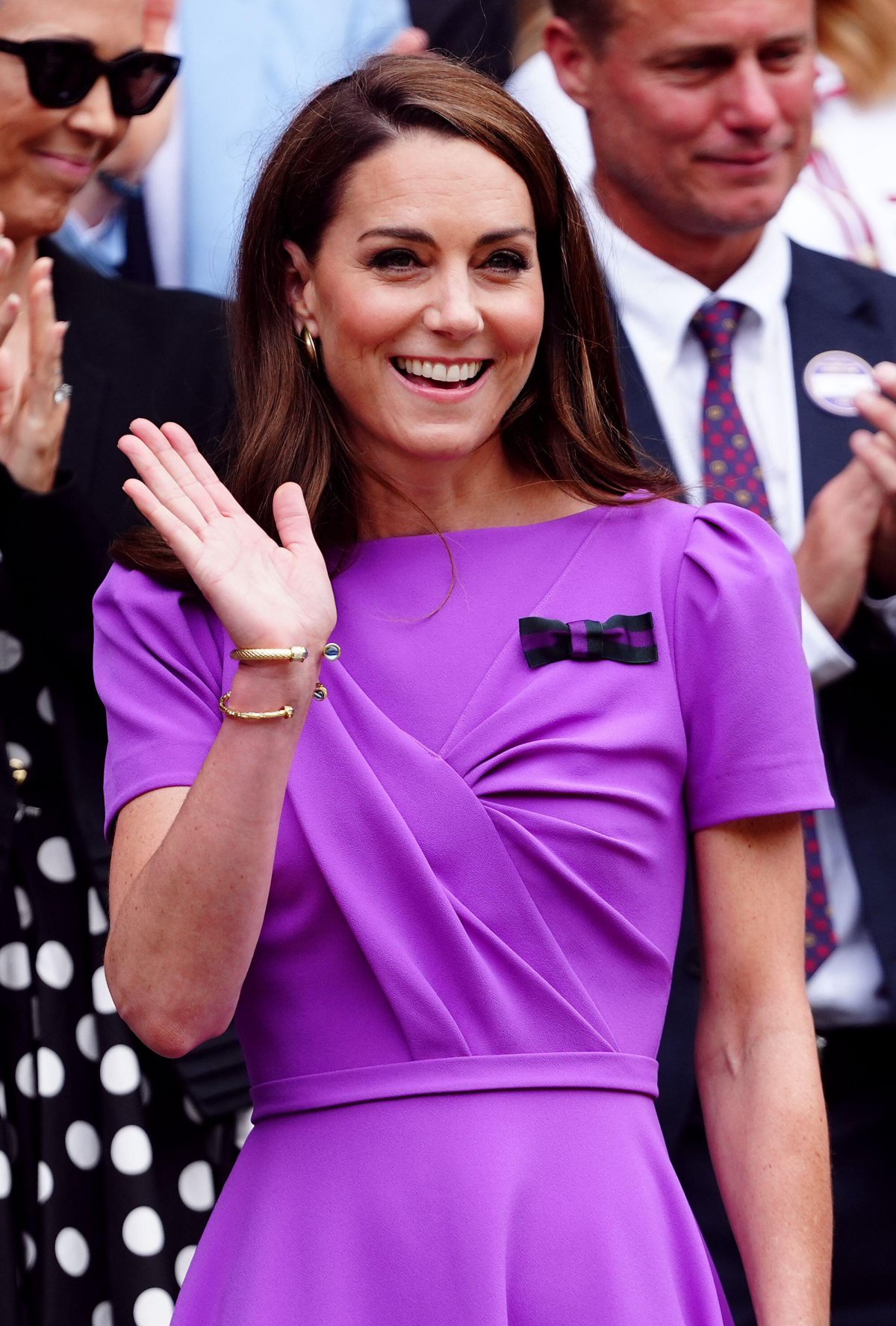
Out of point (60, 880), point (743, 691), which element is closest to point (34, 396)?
point (60, 880)

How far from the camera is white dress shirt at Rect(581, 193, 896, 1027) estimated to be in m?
3.13

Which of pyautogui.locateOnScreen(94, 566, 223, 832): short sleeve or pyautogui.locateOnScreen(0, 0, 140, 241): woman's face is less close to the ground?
pyautogui.locateOnScreen(0, 0, 140, 241): woman's face

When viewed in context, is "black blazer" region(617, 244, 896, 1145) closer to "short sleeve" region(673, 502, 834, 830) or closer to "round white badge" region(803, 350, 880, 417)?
"round white badge" region(803, 350, 880, 417)

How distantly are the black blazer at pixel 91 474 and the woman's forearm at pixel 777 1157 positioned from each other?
0.76 m

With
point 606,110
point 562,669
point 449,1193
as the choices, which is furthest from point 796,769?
point 606,110

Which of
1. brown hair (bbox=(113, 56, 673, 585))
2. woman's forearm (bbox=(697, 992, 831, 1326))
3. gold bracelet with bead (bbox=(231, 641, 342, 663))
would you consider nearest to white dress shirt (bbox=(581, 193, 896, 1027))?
brown hair (bbox=(113, 56, 673, 585))

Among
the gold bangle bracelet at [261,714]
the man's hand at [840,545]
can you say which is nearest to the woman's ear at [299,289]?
the gold bangle bracelet at [261,714]

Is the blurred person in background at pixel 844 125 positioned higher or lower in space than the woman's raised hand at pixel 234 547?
higher

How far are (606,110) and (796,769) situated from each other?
1.54m

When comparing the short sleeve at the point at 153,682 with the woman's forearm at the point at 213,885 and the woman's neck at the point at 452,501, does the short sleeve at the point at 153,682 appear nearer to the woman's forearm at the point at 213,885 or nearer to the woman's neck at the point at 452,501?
the woman's forearm at the point at 213,885

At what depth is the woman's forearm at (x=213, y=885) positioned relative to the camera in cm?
209

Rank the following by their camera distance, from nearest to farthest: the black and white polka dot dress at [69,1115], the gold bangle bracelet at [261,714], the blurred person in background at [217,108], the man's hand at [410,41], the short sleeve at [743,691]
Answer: the gold bangle bracelet at [261,714], the short sleeve at [743,691], the black and white polka dot dress at [69,1115], the man's hand at [410,41], the blurred person in background at [217,108]

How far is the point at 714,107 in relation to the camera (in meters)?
3.38

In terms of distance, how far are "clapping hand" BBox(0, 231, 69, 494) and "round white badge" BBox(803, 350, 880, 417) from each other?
120cm
